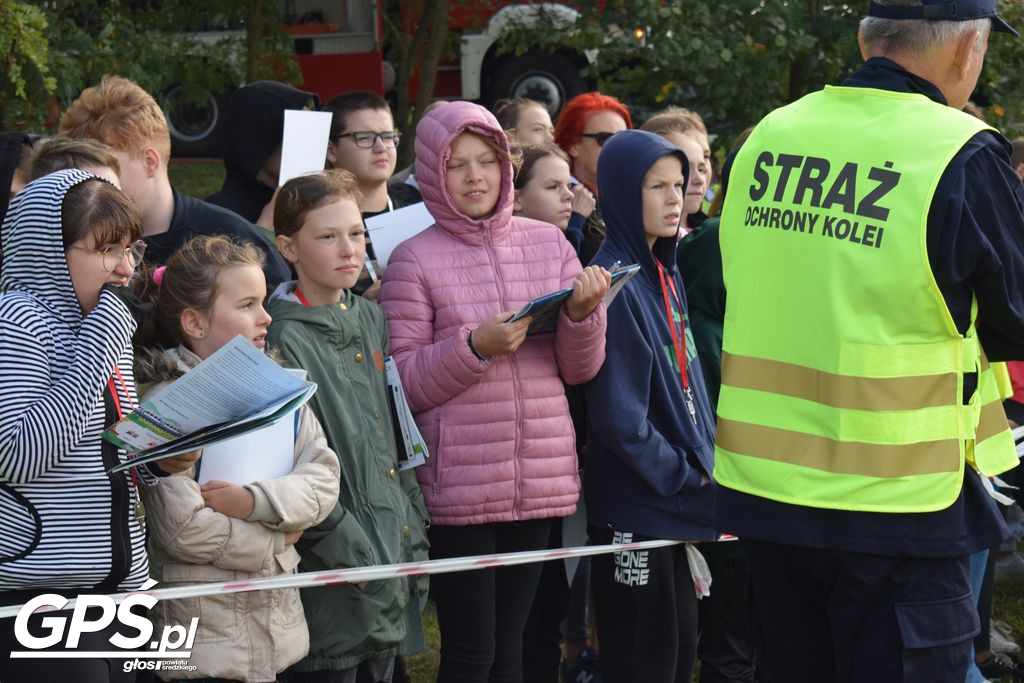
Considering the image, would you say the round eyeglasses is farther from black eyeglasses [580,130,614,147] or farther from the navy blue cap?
black eyeglasses [580,130,614,147]

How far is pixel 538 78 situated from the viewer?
1436 cm

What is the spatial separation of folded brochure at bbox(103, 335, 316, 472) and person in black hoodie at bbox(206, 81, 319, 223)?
6.58 feet

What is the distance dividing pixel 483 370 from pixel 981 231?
1.63 m

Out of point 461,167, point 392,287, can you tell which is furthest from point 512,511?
point 461,167

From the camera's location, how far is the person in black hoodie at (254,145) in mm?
5117

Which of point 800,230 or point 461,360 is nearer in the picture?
point 800,230

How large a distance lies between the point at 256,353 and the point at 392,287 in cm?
120

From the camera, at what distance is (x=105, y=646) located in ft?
10.9

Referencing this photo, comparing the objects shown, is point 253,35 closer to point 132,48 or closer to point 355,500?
point 132,48

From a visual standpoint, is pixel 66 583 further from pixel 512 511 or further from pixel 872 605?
pixel 872 605

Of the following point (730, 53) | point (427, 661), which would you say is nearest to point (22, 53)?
point (427, 661)

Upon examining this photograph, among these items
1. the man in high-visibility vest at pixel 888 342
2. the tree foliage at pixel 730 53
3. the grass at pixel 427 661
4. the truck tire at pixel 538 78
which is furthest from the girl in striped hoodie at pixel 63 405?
the truck tire at pixel 538 78

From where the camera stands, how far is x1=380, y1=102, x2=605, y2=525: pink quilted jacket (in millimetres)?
4195

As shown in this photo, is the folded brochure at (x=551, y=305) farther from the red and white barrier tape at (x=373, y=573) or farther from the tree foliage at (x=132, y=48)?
the tree foliage at (x=132, y=48)
